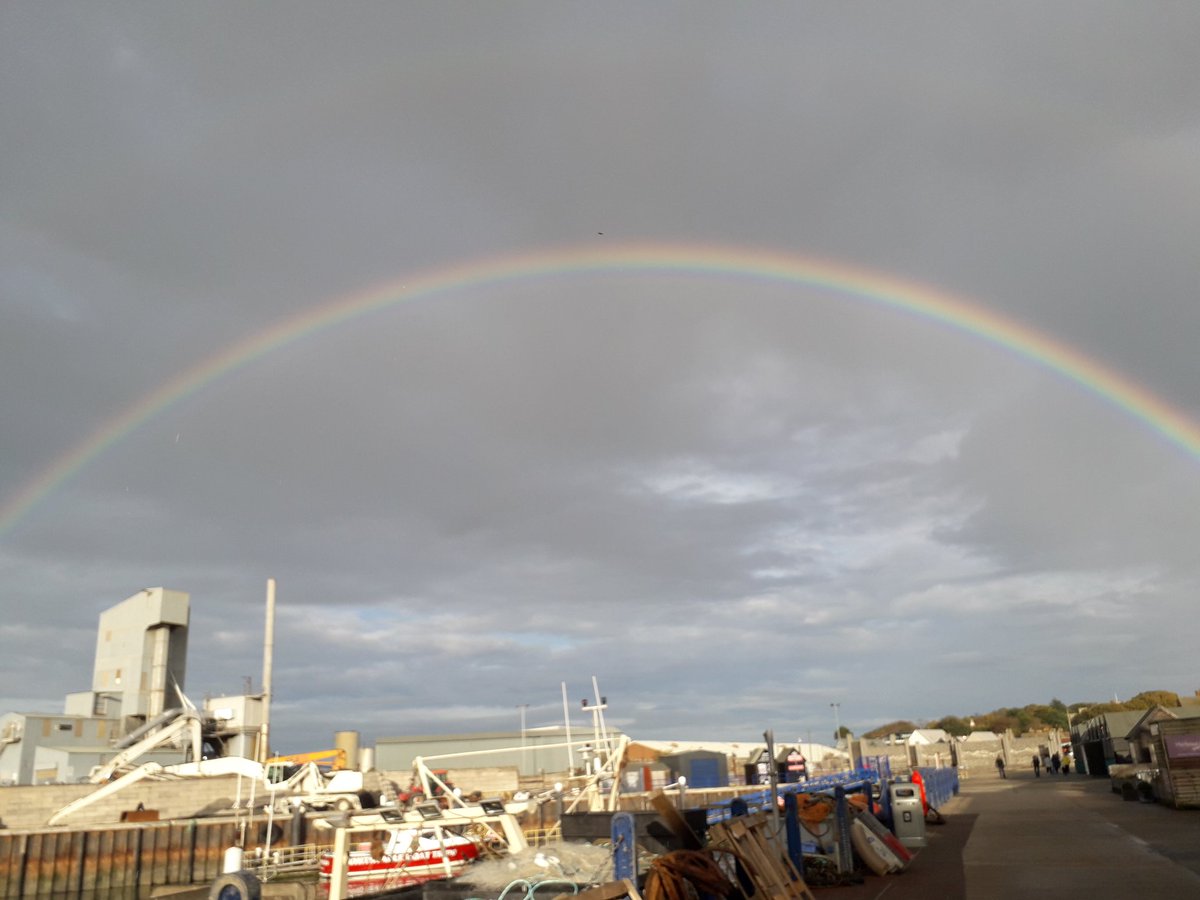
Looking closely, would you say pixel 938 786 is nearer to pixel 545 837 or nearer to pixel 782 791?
pixel 545 837

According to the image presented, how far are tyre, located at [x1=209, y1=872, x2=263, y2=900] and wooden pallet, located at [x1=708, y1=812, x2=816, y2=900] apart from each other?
578cm

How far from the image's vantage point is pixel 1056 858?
2150 cm

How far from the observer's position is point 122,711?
75.2 meters

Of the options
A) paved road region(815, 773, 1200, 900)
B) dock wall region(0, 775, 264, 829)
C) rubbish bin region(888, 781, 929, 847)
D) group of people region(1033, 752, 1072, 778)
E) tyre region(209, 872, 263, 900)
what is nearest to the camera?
tyre region(209, 872, 263, 900)

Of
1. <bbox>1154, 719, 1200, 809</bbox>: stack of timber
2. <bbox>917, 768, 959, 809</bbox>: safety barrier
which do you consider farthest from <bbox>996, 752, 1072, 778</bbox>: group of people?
<bbox>1154, 719, 1200, 809</bbox>: stack of timber

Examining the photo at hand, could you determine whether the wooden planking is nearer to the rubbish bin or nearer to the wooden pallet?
the rubbish bin

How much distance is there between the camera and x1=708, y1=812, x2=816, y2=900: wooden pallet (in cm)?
1138

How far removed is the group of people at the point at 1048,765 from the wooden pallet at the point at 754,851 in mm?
76112

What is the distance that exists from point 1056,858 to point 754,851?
44.3ft

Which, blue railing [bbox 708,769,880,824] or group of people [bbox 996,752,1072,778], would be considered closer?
blue railing [bbox 708,769,880,824]

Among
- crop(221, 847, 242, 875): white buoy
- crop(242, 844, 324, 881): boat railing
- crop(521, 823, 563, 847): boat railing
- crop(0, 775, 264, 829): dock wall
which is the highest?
crop(221, 847, 242, 875): white buoy

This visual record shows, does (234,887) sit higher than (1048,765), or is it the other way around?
(234,887)

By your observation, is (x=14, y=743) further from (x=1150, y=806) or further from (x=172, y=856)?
(x=1150, y=806)

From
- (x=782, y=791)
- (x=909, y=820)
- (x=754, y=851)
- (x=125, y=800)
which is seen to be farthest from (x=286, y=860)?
(x=754, y=851)
